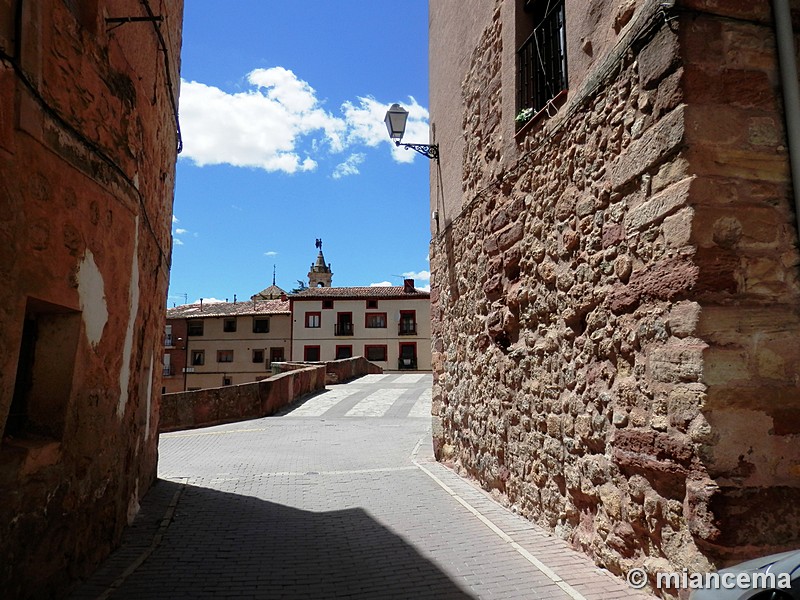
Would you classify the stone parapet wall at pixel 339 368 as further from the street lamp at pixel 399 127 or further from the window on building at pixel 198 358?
the window on building at pixel 198 358

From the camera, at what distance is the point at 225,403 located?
1493cm

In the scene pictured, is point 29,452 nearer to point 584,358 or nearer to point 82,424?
point 82,424

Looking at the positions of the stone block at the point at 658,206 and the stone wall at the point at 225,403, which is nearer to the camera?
the stone block at the point at 658,206

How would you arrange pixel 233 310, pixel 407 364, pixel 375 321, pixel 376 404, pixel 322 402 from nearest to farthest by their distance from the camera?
1. pixel 376 404
2. pixel 322 402
3. pixel 407 364
4. pixel 375 321
5. pixel 233 310

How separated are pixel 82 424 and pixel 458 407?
15.5ft

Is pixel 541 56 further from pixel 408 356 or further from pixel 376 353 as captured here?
pixel 376 353

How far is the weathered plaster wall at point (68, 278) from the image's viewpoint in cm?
310

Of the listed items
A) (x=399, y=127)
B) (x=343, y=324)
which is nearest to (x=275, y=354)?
(x=343, y=324)

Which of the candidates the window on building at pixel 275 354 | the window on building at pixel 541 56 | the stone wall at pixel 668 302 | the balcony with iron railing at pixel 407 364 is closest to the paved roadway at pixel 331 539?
the stone wall at pixel 668 302

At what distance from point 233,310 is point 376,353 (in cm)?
1217

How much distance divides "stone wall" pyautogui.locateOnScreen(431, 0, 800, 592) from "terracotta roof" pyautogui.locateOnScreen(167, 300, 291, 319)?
4377 cm

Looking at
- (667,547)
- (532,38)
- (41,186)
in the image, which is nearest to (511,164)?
(532,38)

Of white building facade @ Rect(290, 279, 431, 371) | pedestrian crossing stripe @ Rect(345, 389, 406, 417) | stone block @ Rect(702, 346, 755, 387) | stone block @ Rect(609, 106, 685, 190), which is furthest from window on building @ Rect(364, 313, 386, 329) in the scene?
stone block @ Rect(702, 346, 755, 387)

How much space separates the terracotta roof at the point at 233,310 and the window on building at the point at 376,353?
7018mm
